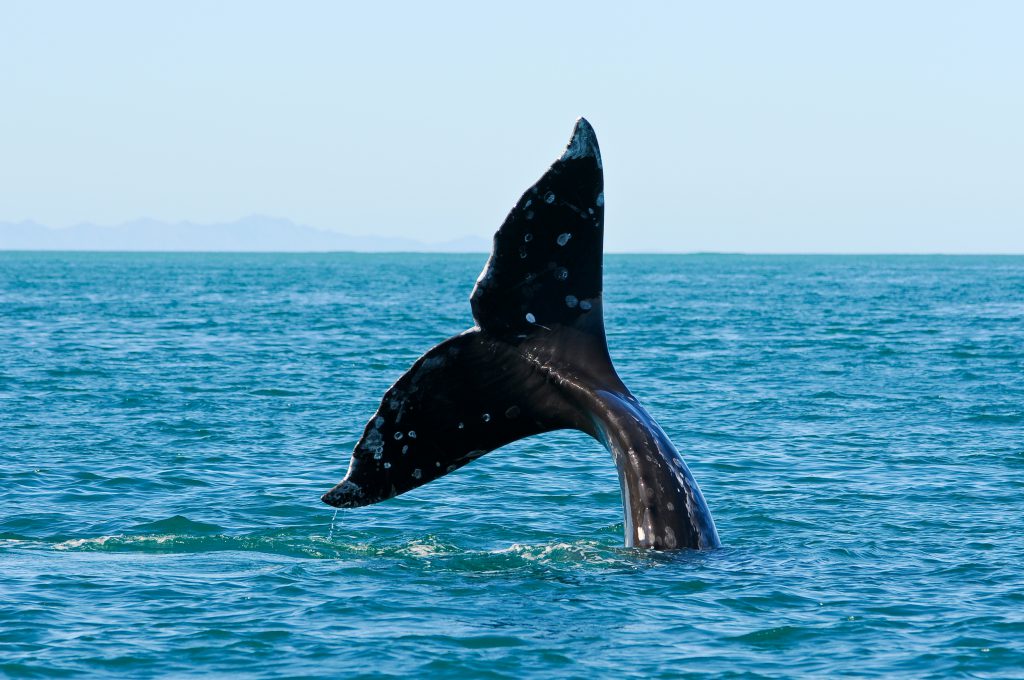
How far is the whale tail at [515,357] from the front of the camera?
10.7 metres

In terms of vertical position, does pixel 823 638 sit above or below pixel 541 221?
below

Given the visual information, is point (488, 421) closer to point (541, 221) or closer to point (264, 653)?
point (541, 221)

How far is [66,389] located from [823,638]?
2489cm

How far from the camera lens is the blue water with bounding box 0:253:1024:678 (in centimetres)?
1112

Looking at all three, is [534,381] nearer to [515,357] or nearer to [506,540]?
[515,357]

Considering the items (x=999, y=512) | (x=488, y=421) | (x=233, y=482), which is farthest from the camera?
(x=233, y=482)

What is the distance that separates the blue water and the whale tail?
60.7 inches

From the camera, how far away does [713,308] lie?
8288cm

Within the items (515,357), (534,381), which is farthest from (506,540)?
(515,357)

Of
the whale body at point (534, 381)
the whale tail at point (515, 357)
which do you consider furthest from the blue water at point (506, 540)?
the whale tail at point (515, 357)

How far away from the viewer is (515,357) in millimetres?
11422

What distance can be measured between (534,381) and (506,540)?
4.53m

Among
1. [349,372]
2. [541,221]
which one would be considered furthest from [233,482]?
[349,372]

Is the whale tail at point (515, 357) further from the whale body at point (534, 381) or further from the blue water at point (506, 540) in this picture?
the blue water at point (506, 540)
